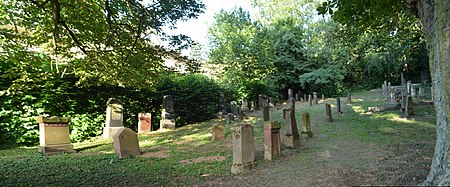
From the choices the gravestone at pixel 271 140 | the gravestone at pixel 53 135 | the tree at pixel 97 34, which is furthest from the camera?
the gravestone at pixel 53 135

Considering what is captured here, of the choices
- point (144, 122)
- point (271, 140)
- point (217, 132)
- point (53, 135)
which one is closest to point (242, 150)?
point (271, 140)

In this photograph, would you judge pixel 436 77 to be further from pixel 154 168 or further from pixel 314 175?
pixel 154 168

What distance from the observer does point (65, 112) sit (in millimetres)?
10445

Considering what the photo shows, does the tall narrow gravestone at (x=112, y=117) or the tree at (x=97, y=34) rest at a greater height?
the tree at (x=97, y=34)

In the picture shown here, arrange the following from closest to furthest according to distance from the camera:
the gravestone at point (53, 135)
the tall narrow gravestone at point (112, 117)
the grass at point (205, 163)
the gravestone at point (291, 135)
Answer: the grass at point (205, 163) → the gravestone at point (291, 135) → the gravestone at point (53, 135) → the tall narrow gravestone at point (112, 117)

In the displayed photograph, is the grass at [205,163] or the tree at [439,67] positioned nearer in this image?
the tree at [439,67]

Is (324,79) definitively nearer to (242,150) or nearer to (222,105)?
(222,105)

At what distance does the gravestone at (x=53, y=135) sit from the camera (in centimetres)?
781

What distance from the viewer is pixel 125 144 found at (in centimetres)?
720

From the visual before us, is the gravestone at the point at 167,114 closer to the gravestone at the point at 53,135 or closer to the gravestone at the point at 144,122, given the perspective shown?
the gravestone at the point at 144,122

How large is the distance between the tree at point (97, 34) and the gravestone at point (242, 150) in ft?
10.1

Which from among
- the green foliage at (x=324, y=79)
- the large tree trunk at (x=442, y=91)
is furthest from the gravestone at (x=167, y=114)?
the green foliage at (x=324, y=79)

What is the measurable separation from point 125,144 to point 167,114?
21.0 ft

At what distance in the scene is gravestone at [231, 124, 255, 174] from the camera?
555cm
